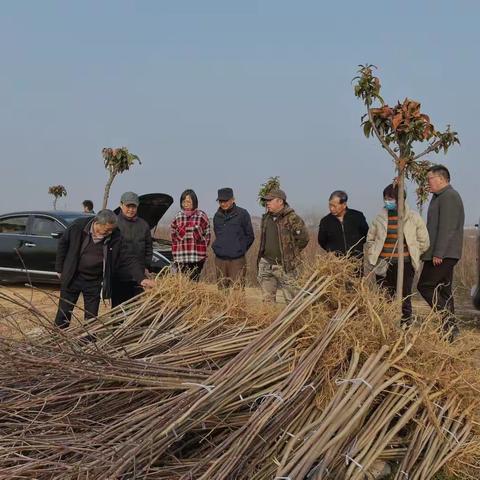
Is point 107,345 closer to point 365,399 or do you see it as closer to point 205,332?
point 205,332

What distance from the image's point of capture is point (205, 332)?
154 inches

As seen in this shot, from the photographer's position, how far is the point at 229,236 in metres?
7.26

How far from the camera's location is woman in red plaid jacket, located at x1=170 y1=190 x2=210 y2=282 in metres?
7.17

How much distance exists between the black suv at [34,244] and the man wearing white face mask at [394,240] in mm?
4034

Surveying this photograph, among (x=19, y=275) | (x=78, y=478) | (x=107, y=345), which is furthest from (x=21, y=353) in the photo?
(x=19, y=275)

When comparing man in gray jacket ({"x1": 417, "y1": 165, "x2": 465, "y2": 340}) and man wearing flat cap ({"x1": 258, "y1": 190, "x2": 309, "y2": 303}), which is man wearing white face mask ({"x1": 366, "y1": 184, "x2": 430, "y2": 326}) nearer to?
man in gray jacket ({"x1": 417, "y1": 165, "x2": 465, "y2": 340})

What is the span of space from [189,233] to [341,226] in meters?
1.87

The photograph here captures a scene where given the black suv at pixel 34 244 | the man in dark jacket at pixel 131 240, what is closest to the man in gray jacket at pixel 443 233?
the man in dark jacket at pixel 131 240

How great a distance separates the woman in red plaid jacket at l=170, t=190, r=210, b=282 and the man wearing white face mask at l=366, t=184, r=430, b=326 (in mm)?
2040

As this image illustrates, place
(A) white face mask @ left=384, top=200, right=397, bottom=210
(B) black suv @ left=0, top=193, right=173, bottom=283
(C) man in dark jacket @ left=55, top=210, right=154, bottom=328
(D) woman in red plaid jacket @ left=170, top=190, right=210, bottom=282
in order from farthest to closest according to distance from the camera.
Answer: (B) black suv @ left=0, top=193, right=173, bottom=283 < (D) woman in red plaid jacket @ left=170, top=190, right=210, bottom=282 < (A) white face mask @ left=384, top=200, right=397, bottom=210 < (C) man in dark jacket @ left=55, top=210, right=154, bottom=328

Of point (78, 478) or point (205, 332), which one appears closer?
point (78, 478)

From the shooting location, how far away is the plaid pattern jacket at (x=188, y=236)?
7.17 metres

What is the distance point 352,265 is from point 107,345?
1658 mm

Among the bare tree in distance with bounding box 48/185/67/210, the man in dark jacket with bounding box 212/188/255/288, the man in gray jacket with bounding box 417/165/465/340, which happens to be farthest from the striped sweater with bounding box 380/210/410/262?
the bare tree in distance with bounding box 48/185/67/210
